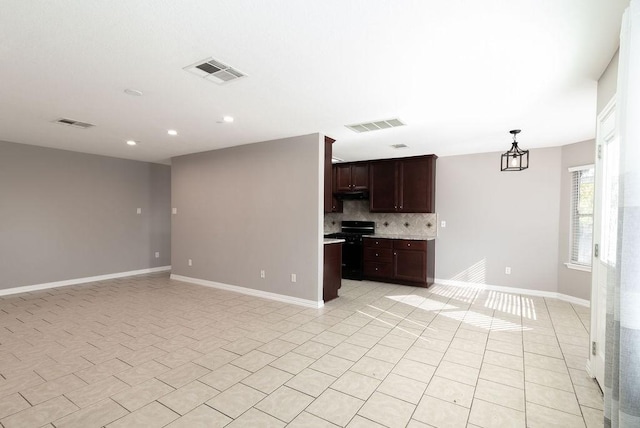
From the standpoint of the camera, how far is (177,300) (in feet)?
15.5

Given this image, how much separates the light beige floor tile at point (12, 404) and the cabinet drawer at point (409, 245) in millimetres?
5201

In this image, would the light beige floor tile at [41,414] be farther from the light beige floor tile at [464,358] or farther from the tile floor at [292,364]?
the light beige floor tile at [464,358]

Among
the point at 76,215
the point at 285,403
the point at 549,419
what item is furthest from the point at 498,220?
the point at 76,215

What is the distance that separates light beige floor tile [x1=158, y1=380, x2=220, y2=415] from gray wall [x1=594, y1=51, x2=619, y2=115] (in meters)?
3.65

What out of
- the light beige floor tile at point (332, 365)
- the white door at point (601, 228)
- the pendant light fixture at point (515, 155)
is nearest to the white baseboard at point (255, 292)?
the light beige floor tile at point (332, 365)

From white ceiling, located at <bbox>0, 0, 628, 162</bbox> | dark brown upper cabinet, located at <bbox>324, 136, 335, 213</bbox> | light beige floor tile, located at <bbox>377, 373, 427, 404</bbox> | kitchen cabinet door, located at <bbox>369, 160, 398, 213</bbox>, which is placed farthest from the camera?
kitchen cabinet door, located at <bbox>369, 160, 398, 213</bbox>

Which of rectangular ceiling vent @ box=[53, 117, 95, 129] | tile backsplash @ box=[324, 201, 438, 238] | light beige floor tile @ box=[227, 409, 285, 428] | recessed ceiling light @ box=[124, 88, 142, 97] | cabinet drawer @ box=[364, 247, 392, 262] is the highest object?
recessed ceiling light @ box=[124, 88, 142, 97]

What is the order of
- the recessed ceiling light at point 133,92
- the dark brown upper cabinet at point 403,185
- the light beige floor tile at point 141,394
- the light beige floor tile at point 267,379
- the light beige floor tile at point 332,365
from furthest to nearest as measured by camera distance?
the dark brown upper cabinet at point 403,185 < the recessed ceiling light at point 133,92 < the light beige floor tile at point 332,365 < the light beige floor tile at point 267,379 < the light beige floor tile at point 141,394

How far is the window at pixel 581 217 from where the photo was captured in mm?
4641

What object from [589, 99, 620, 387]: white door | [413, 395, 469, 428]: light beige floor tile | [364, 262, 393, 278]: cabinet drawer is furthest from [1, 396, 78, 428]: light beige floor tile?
[364, 262, 393, 278]: cabinet drawer

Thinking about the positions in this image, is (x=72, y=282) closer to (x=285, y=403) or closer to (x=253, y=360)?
(x=253, y=360)

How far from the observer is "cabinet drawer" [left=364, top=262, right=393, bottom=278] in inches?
232

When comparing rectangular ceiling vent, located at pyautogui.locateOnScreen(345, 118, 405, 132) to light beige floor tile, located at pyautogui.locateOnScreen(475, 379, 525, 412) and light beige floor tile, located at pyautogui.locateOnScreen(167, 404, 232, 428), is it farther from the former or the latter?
light beige floor tile, located at pyautogui.locateOnScreen(167, 404, 232, 428)

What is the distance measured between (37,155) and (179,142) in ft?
9.00
